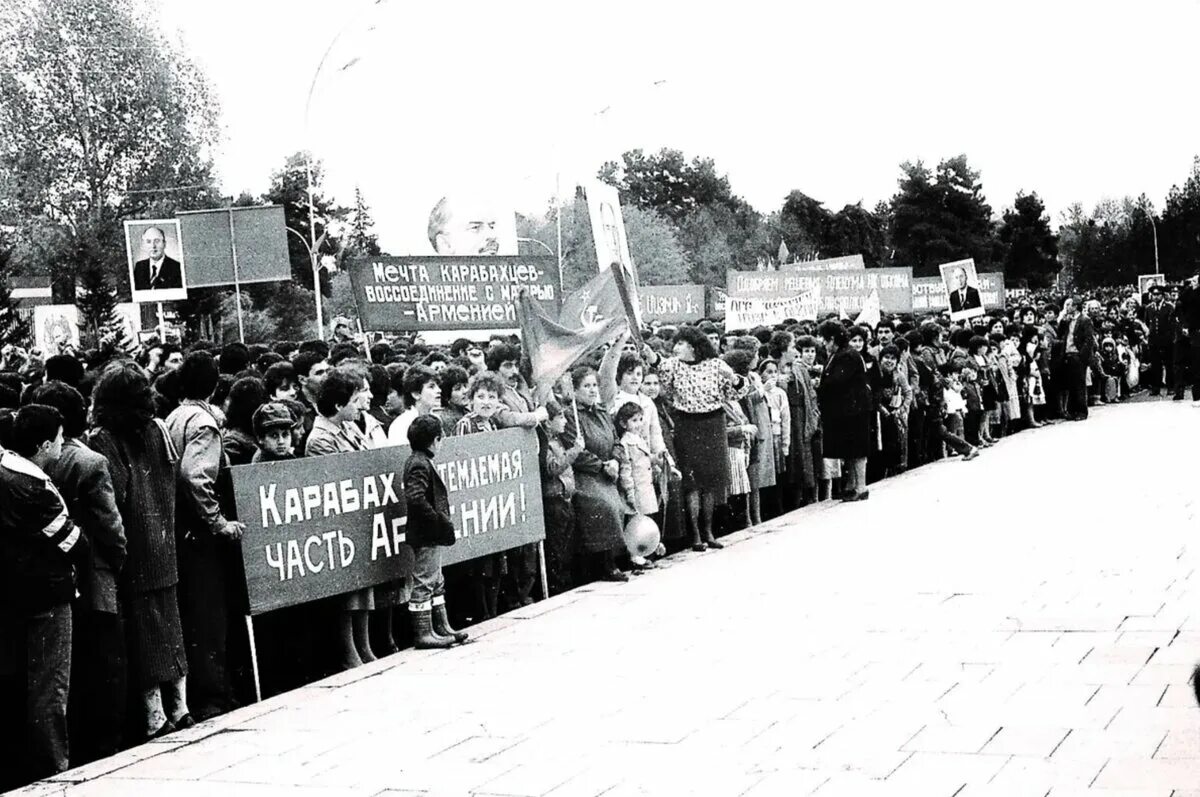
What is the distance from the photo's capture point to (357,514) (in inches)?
376

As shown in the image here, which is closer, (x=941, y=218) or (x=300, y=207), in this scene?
(x=300, y=207)

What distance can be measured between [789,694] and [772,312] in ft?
58.9

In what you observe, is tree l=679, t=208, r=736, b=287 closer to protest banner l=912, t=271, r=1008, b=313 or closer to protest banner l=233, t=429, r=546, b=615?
protest banner l=912, t=271, r=1008, b=313

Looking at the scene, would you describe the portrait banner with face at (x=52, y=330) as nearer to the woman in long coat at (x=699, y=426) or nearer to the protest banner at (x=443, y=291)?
the protest banner at (x=443, y=291)

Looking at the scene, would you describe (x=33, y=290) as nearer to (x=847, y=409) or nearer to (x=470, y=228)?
(x=470, y=228)

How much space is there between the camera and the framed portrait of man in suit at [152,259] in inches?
1167

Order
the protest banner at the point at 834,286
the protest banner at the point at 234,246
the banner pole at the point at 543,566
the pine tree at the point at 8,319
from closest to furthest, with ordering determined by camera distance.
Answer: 1. the banner pole at the point at 543,566
2. the protest banner at the point at 234,246
3. the protest banner at the point at 834,286
4. the pine tree at the point at 8,319

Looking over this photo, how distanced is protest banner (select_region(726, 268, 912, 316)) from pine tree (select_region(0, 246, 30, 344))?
21.8 metres

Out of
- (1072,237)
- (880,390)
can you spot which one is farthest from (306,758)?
(1072,237)

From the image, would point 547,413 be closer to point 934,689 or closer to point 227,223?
point 934,689

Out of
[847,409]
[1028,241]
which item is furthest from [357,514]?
[1028,241]

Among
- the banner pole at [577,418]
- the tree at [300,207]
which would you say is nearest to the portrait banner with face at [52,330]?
the banner pole at [577,418]

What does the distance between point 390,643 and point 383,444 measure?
1248 mm

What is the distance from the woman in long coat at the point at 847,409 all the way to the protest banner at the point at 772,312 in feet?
26.3
